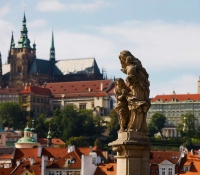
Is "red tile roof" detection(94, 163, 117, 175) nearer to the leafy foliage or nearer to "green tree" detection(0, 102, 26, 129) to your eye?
the leafy foliage

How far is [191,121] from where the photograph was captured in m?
181

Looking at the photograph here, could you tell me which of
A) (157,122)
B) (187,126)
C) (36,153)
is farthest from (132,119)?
(157,122)

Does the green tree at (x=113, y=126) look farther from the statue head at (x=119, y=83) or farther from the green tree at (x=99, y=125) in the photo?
the statue head at (x=119, y=83)

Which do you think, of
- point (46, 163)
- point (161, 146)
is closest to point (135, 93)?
point (46, 163)

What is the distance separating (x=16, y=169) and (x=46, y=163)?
3.71 metres

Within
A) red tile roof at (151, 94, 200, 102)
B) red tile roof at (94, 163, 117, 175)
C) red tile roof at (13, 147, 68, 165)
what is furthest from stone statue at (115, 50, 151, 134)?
red tile roof at (151, 94, 200, 102)

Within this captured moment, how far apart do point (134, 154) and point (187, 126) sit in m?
170

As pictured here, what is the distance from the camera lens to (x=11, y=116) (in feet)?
627

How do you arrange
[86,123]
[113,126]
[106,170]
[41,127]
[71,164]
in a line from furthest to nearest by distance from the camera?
1. [86,123]
2. [113,126]
3. [41,127]
4. [71,164]
5. [106,170]

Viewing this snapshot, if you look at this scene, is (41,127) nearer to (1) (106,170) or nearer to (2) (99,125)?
(2) (99,125)

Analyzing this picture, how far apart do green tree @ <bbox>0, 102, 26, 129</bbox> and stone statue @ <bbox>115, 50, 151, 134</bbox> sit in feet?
588

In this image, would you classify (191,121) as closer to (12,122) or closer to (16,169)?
(12,122)

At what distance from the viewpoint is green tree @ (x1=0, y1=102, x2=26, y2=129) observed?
191 meters

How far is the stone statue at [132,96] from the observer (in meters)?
11.1
